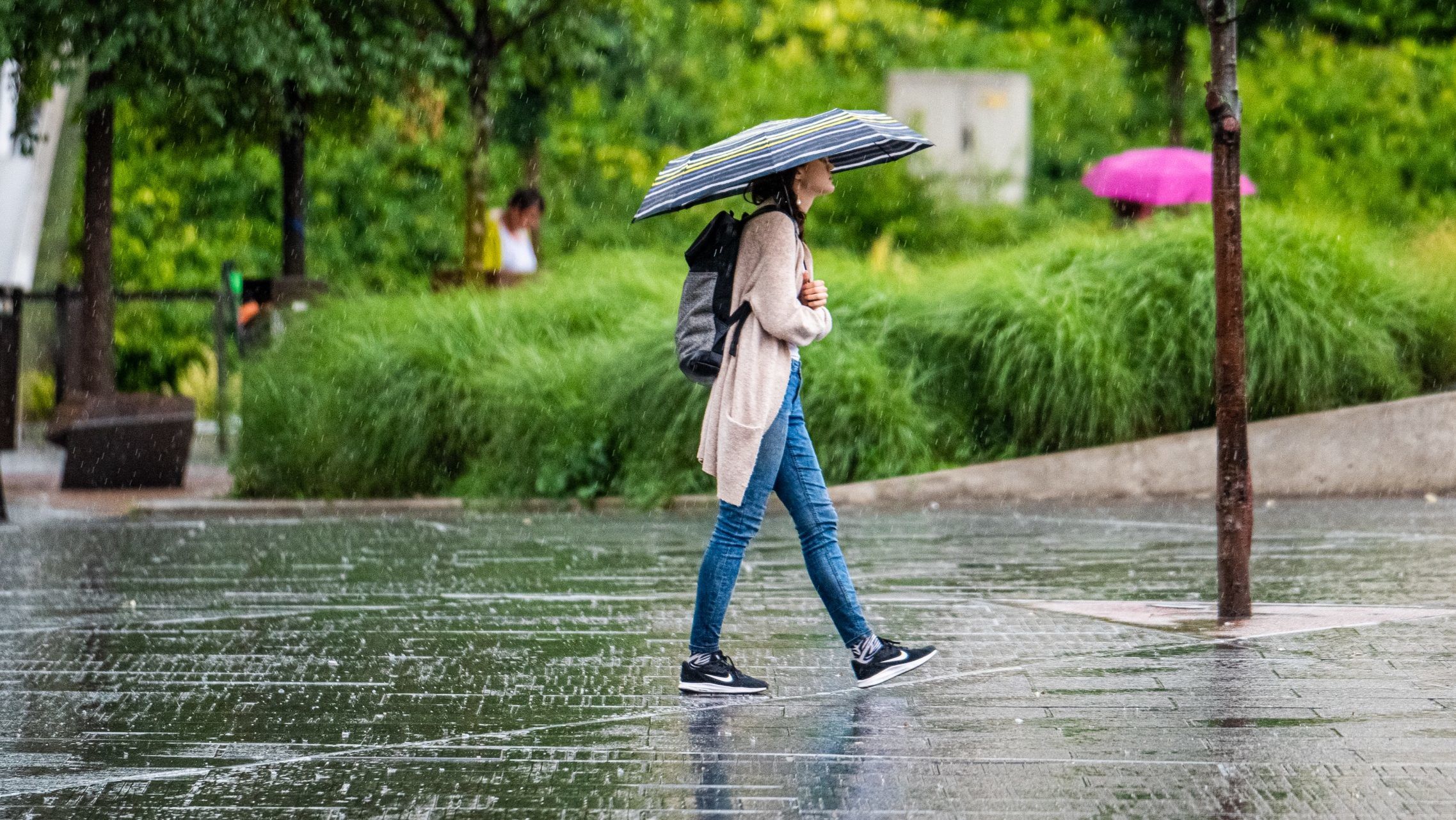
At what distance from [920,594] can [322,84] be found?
9348 millimetres

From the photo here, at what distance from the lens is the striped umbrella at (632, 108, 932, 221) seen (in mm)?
6355

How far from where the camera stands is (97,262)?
672 inches

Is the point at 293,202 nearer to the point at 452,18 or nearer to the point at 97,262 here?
the point at 97,262

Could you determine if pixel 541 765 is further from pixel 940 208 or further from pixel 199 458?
pixel 940 208

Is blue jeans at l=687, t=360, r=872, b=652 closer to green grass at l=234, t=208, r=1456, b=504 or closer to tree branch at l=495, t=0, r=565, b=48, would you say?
green grass at l=234, t=208, r=1456, b=504

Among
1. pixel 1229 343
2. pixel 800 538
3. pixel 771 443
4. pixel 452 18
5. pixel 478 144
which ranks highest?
pixel 452 18

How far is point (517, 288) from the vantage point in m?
16.0

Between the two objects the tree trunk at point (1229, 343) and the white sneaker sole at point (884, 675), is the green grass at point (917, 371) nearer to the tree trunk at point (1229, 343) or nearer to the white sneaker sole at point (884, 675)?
the tree trunk at point (1229, 343)

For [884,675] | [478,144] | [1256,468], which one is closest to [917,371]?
[1256,468]

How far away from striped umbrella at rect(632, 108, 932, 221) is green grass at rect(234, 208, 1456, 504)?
6454 mm

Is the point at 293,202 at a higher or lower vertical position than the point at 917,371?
higher

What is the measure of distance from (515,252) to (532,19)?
7.02ft

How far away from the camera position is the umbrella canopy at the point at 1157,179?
766 inches

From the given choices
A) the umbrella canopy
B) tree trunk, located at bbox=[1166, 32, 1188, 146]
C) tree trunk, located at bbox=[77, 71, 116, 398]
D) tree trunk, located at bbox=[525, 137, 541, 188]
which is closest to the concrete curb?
tree trunk, located at bbox=[77, 71, 116, 398]
